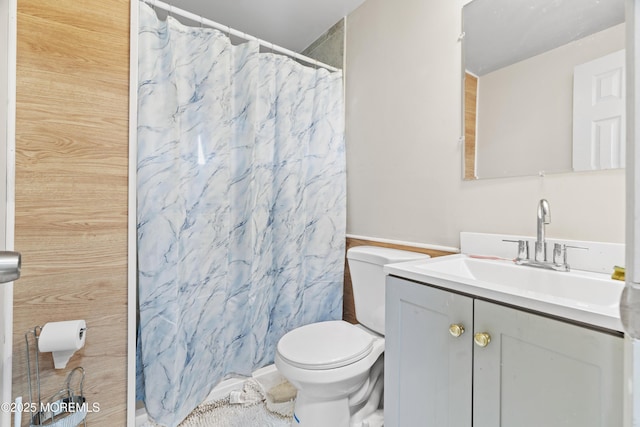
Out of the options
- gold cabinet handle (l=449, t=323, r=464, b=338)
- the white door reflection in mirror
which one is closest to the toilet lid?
gold cabinet handle (l=449, t=323, r=464, b=338)

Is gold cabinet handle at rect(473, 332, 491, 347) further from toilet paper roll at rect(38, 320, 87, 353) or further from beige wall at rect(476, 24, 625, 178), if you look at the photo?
toilet paper roll at rect(38, 320, 87, 353)

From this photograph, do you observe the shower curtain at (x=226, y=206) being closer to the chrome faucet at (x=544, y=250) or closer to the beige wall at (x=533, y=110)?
the beige wall at (x=533, y=110)

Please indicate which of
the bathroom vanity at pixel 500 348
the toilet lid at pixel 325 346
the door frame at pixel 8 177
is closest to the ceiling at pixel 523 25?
the bathroom vanity at pixel 500 348

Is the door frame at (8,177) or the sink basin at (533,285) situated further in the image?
the door frame at (8,177)

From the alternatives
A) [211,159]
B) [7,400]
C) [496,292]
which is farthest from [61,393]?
[496,292]

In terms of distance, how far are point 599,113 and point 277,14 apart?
186 cm

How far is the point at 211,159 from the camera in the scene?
4.85 feet

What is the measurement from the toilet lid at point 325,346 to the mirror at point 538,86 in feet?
2.95

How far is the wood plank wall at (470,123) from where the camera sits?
128 cm

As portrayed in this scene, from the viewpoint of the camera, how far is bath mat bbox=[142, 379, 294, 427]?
4.54 ft

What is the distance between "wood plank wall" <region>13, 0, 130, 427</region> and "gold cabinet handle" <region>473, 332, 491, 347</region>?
1314 mm

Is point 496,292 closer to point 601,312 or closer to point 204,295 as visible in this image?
point 601,312

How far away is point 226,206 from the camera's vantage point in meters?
1.52

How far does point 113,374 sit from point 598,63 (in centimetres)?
213
